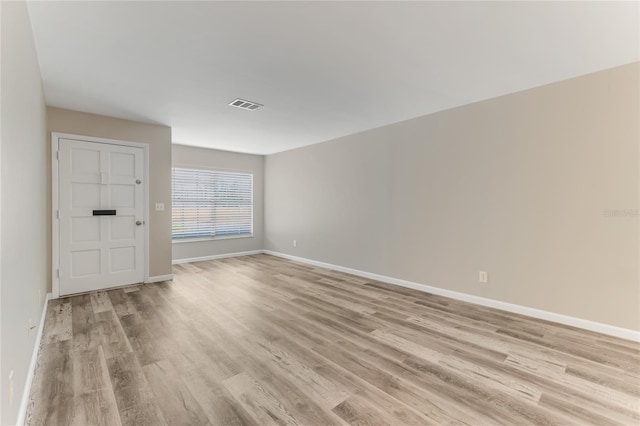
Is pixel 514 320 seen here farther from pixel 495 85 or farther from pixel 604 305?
pixel 495 85

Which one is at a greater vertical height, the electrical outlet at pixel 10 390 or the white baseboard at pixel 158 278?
the electrical outlet at pixel 10 390

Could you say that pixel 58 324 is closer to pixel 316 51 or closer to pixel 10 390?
pixel 10 390

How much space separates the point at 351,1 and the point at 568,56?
2098 mm

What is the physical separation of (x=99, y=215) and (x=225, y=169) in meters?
3.01

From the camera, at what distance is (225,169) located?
6855mm

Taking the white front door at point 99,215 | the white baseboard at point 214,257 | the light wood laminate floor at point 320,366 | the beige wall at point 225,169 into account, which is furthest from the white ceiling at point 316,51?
the white baseboard at point 214,257

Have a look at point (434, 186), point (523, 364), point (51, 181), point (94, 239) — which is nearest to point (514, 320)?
point (523, 364)

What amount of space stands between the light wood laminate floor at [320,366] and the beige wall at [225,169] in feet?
8.85

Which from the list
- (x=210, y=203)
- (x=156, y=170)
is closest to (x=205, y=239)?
(x=210, y=203)

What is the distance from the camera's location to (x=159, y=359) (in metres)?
2.37

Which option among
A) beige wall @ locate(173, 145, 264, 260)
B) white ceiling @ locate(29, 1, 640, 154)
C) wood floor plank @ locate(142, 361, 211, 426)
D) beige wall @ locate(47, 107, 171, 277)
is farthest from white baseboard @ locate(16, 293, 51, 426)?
beige wall @ locate(173, 145, 264, 260)

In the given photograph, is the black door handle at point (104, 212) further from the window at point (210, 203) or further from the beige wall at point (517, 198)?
the beige wall at point (517, 198)

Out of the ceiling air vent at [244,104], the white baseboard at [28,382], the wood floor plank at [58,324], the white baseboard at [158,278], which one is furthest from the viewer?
the white baseboard at [158,278]

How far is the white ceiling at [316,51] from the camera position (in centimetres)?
199
